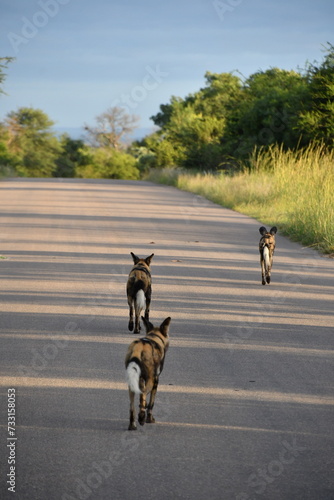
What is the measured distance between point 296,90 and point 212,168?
11.1 meters

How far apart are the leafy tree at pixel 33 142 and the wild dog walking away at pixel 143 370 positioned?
8958 cm

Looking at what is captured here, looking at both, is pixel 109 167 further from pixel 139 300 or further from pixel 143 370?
pixel 143 370

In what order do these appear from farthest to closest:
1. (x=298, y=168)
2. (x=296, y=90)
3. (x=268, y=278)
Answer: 1. (x=296, y=90)
2. (x=298, y=168)
3. (x=268, y=278)

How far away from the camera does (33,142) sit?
99688 millimetres

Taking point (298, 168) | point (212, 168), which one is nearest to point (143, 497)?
point (298, 168)

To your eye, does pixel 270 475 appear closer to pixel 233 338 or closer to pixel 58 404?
pixel 58 404

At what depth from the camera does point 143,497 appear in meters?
4.53

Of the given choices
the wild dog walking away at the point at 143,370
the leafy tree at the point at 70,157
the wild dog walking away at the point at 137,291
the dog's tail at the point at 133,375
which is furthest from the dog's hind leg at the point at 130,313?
the leafy tree at the point at 70,157

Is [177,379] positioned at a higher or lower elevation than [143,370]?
lower

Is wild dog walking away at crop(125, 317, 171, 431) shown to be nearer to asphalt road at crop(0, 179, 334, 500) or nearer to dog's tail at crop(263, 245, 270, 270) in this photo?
asphalt road at crop(0, 179, 334, 500)

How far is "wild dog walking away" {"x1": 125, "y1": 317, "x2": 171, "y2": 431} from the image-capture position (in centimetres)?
541

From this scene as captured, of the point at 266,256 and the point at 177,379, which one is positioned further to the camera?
the point at 266,256

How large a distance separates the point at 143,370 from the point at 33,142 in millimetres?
96174

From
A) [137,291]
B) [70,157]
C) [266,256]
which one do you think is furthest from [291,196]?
[70,157]
